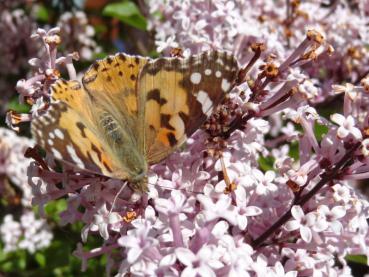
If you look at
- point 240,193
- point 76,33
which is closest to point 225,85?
point 240,193

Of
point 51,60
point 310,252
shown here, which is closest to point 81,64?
point 51,60

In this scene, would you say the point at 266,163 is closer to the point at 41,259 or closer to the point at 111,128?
the point at 111,128

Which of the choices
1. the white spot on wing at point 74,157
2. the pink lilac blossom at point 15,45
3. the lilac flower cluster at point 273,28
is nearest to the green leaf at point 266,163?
the lilac flower cluster at point 273,28

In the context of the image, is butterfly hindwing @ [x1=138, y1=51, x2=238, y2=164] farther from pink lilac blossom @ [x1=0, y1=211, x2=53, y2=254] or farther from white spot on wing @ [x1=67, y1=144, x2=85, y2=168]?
pink lilac blossom @ [x1=0, y1=211, x2=53, y2=254]

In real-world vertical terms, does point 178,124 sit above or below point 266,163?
above

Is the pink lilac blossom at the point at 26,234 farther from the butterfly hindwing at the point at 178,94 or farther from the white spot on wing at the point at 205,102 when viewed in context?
the white spot on wing at the point at 205,102

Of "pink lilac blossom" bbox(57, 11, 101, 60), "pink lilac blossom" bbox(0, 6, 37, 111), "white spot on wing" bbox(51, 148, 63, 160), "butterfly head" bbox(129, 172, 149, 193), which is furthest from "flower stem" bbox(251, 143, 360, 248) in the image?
"pink lilac blossom" bbox(0, 6, 37, 111)
